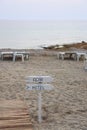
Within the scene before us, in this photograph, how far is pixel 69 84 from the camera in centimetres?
1066

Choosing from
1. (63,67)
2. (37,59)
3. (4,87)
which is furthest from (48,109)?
(37,59)

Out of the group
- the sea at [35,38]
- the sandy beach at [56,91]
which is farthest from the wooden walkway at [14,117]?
the sea at [35,38]

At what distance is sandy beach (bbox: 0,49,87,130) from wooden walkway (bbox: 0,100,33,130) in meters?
0.38

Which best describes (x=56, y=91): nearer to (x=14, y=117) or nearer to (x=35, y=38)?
(x=14, y=117)

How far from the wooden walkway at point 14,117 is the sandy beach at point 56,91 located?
0.38 metres

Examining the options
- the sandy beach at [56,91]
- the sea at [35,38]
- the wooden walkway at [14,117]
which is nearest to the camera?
the wooden walkway at [14,117]

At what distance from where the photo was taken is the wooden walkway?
5.72 meters

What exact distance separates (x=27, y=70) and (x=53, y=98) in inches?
184

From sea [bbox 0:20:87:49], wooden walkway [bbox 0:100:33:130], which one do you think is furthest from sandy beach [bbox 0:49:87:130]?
sea [bbox 0:20:87:49]

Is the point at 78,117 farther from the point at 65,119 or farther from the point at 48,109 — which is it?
the point at 48,109

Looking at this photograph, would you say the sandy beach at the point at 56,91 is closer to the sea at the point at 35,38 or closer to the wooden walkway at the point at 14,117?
the wooden walkway at the point at 14,117

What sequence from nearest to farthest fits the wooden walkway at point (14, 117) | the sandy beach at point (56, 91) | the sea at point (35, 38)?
1. the wooden walkway at point (14, 117)
2. the sandy beach at point (56, 91)
3. the sea at point (35, 38)

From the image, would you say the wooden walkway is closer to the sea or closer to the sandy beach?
the sandy beach

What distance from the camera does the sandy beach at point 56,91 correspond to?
696cm
